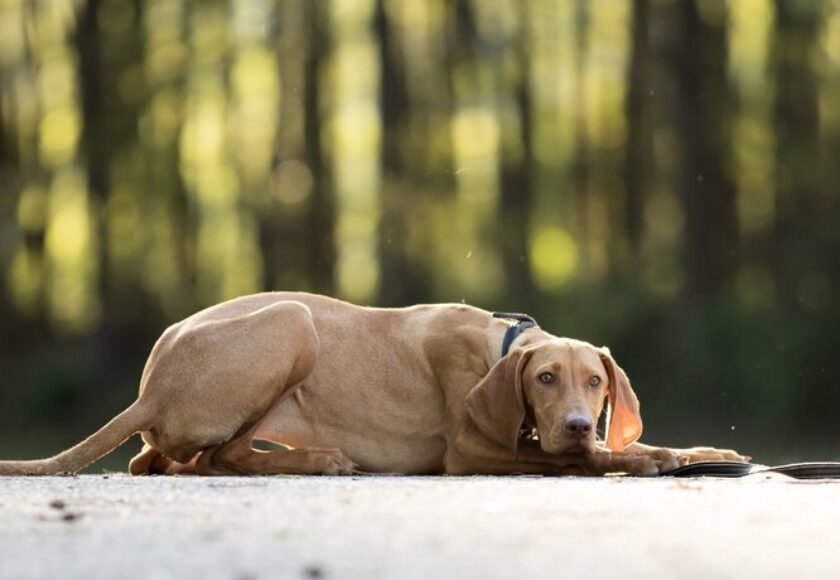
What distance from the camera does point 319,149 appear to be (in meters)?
21.0

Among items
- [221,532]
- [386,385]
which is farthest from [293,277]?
[221,532]

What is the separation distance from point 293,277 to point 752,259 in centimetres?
525

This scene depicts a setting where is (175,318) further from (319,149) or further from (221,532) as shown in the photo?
(221,532)

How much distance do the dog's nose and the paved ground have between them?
2.92 feet

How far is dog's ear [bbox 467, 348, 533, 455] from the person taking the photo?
24.1 ft

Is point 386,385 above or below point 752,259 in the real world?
above

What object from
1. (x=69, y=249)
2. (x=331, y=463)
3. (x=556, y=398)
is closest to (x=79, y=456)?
(x=331, y=463)

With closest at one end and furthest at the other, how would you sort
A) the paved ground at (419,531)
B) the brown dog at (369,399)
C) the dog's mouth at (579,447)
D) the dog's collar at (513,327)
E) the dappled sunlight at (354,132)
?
the paved ground at (419,531)
the dog's mouth at (579,447)
the brown dog at (369,399)
the dog's collar at (513,327)
the dappled sunlight at (354,132)

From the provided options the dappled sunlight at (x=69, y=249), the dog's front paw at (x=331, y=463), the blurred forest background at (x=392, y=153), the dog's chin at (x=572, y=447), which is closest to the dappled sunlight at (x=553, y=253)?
the blurred forest background at (x=392, y=153)

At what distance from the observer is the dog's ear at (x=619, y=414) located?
746 centimetres

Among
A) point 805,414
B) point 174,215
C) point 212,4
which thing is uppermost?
point 212,4

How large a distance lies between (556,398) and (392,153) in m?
14.1

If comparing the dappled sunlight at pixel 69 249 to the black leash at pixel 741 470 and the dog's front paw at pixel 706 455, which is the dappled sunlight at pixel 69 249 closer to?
the dog's front paw at pixel 706 455

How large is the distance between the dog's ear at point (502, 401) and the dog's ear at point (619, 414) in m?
0.38
